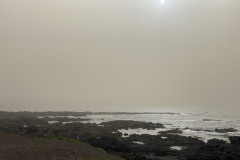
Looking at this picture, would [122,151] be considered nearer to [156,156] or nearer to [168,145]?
[156,156]

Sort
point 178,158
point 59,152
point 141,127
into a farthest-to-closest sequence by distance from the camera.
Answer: point 141,127 < point 178,158 < point 59,152

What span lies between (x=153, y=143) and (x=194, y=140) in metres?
8.08

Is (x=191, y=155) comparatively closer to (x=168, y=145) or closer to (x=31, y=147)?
(x=168, y=145)

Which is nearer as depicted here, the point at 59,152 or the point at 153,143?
the point at 59,152

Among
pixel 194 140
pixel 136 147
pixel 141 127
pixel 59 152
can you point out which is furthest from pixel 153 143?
pixel 141 127

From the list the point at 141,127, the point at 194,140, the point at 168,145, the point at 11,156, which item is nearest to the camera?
the point at 11,156

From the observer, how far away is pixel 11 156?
18.7 meters

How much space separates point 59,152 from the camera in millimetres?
21641

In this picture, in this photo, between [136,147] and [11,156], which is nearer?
[11,156]

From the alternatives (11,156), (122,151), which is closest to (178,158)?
(122,151)

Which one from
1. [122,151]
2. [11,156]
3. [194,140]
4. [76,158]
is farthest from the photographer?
[194,140]

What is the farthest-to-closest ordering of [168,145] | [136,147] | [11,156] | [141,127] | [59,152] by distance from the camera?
[141,127] < [168,145] < [136,147] < [59,152] < [11,156]

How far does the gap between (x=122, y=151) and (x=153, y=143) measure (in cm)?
847

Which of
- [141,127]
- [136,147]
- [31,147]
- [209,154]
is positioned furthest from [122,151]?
[141,127]
